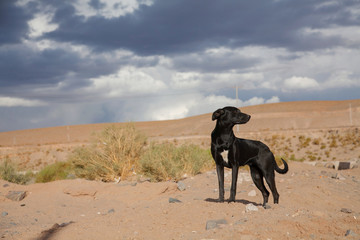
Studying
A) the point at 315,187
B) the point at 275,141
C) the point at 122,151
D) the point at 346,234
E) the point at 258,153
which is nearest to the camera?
the point at 346,234

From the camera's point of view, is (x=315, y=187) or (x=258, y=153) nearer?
(x=258, y=153)

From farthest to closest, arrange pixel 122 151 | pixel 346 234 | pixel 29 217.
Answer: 1. pixel 122 151
2. pixel 29 217
3. pixel 346 234

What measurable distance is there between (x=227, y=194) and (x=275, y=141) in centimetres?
3657

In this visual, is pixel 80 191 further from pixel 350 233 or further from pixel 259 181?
pixel 350 233

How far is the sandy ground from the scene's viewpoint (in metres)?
6.21

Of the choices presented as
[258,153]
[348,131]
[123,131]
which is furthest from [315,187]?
[348,131]

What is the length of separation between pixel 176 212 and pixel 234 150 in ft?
5.21

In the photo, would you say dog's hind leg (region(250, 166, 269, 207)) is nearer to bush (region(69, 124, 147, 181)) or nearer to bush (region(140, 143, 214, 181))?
bush (region(140, 143, 214, 181))

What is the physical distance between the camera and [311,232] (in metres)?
6.02

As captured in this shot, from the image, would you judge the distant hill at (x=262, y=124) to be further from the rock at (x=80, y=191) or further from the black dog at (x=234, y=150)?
the black dog at (x=234, y=150)

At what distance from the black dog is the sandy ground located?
2.27 feet

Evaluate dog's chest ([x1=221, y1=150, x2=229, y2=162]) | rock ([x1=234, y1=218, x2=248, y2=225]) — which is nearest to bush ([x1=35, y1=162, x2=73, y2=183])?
dog's chest ([x1=221, y1=150, x2=229, y2=162])

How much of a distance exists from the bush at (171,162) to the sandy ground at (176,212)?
3.36ft

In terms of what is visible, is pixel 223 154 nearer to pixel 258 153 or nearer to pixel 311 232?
pixel 258 153
